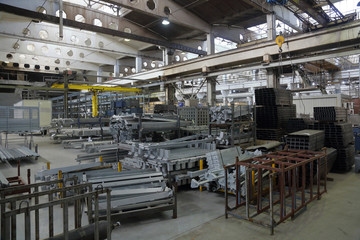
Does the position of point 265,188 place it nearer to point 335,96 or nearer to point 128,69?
point 335,96

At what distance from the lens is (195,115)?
994 centimetres

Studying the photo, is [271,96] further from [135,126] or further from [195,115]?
[135,126]

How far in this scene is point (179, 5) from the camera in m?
13.9

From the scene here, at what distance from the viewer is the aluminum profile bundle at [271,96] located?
8.96m

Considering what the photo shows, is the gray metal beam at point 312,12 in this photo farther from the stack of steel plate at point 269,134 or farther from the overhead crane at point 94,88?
the overhead crane at point 94,88

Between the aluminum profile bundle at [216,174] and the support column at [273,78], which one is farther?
the support column at [273,78]

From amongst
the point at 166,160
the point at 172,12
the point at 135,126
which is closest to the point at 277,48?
the point at 172,12

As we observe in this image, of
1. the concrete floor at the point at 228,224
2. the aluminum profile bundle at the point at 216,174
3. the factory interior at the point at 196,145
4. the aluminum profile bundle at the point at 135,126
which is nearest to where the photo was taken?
the concrete floor at the point at 228,224

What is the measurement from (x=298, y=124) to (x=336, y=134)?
1492 millimetres

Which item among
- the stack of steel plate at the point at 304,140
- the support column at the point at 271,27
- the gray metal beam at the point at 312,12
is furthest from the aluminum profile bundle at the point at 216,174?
the support column at the point at 271,27

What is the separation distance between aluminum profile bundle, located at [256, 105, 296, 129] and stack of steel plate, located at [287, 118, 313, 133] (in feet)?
1.09

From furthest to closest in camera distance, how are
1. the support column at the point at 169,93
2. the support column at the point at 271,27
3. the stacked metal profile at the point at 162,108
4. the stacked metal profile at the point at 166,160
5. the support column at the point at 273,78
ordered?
the support column at the point at 169,93 < the stacked metal profile at the point at 162,108 < the support column at the point at 271,27 < the support column at the point at 273,78 < the stacked metal profile at the point at 166,160

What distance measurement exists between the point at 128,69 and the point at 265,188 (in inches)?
877

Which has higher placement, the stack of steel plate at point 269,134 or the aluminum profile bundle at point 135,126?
the aluminum profile bundle at point 135,126
